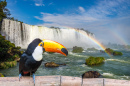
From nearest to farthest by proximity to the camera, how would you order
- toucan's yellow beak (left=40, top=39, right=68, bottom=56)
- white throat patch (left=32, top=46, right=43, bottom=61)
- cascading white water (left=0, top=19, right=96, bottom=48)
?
1. white throat patch (left=32, top=46, right=43, bottom=61)
2. toucan's yellow beak (left=40, top=39, right=68, bottom=56)
3. cascading white water (left=0, top=19, right=96, bottom=48)

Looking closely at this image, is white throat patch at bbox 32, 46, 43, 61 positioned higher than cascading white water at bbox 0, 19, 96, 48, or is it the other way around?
cascading white water at bbox 0, 19, 96, 48

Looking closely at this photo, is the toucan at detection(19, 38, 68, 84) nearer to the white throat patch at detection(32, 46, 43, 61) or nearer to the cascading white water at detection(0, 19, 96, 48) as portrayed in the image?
the white throat patch at detection(32, 46, 43, 61)

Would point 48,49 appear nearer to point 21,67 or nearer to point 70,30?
point 21,67

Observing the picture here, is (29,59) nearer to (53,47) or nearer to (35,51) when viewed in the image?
(35,51)

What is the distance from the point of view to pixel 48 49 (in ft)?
7.61

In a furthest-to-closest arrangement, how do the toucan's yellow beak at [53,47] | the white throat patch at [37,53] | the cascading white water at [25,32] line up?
1. the cascading white water at [25,32]
2. the toucan's yellow beak at [53,47]
3. the white throat patch at [37,53]

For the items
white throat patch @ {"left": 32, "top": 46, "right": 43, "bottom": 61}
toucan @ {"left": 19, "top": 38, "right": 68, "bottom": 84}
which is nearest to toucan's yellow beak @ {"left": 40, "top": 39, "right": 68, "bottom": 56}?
toucan @ {"left": 19, "top": 38, "right": 68, "bottom": 84}

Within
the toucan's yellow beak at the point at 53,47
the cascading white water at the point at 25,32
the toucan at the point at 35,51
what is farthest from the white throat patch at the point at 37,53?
the cascading white water at the point at 25,32

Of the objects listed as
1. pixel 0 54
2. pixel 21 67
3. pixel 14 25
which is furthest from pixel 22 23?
pixel 21 67

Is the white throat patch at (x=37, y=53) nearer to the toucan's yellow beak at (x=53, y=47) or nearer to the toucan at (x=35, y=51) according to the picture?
the toucan at (x=35, y=51)

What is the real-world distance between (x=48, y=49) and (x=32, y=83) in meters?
0.74

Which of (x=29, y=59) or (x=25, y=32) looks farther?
(x=25, y=32)

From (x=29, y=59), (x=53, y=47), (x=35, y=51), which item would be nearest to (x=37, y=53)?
(x=35, y=51)

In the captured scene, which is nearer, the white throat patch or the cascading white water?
the white throat patch
